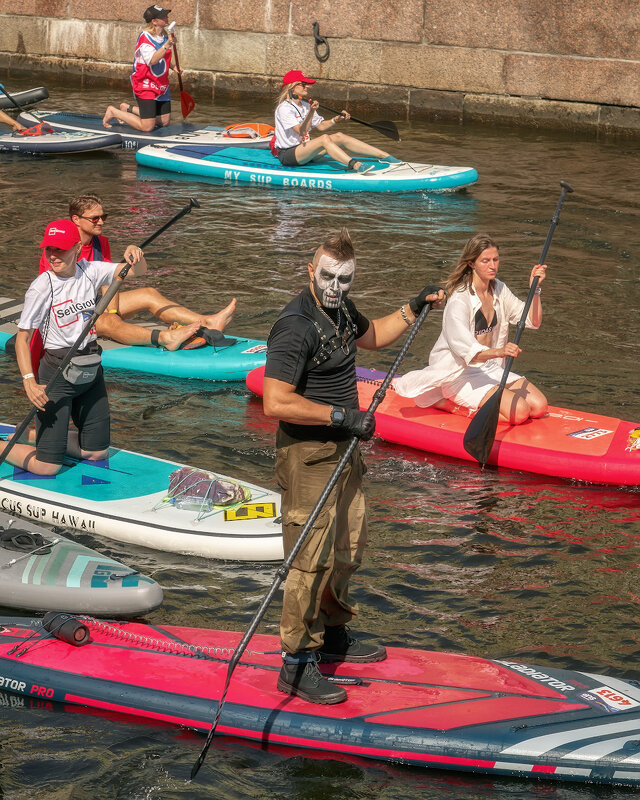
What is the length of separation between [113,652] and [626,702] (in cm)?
227

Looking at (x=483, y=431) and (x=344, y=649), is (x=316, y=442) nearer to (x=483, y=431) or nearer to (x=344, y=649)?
(x=344, y=649)

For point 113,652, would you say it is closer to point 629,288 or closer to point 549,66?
point 629,288

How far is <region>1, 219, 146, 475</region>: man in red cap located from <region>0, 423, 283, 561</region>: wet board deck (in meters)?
0.16

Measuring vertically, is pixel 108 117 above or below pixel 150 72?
below

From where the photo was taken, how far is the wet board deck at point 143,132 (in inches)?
643

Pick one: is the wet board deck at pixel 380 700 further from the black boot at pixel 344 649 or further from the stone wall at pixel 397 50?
the stone wall at pixel 397 50

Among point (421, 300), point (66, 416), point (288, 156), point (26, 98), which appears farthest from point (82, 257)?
point (26, 98)

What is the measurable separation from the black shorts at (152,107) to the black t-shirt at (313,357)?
12620 millimetres

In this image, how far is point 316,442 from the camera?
15.6 ft

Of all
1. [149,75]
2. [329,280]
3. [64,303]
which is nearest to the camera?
[329,280]

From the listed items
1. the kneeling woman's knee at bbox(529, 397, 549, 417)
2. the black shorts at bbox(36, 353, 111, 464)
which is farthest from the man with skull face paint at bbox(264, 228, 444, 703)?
the kneeling woman's knee at bbox(529, 397, 549, 417)

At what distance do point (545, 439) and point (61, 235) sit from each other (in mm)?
3418

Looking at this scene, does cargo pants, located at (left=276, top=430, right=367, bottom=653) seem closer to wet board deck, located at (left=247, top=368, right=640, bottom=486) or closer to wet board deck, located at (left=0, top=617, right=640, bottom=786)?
wet board deck, located at (left=0, top=617, right=640, bottom=786)

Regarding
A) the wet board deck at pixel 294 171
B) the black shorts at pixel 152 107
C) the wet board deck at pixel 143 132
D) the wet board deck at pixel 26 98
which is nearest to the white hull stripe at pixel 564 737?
Answer: the wet board deck at pixel 294 171
